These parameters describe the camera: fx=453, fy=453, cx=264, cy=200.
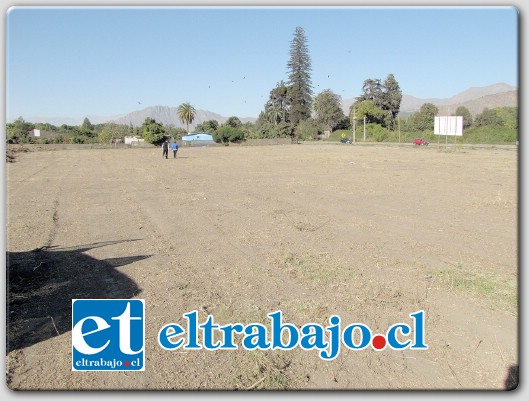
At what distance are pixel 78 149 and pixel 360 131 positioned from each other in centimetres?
4581

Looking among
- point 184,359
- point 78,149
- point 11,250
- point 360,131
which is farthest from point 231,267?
point 360,131

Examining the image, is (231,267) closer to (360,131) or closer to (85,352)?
(85,352)

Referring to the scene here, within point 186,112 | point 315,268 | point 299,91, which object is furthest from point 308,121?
point 315,268

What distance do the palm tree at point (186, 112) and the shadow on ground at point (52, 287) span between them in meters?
104

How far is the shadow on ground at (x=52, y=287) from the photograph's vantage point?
3.94 m

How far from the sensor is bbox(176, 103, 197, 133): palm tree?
107 meters

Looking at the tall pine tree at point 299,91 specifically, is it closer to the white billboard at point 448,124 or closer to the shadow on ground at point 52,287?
the white billboard at point 448,124

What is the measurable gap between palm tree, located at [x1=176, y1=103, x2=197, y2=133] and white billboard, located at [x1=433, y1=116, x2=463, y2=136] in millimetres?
73836

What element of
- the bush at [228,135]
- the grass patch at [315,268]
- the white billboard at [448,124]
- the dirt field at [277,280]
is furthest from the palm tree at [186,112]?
the grass patch at [315,268]

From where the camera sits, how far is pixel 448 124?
42250 millimetres
